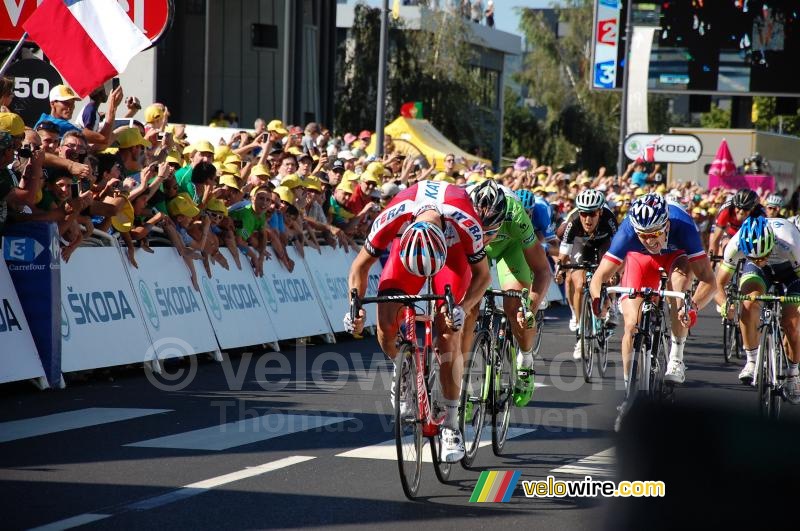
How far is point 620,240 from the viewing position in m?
10.0

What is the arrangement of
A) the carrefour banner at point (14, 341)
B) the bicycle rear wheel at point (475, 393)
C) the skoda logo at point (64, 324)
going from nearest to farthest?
1. the bicycle rear wheel at point (475, 393)
2. the carrefour banner at point (14, 341)
3. the skoda logo at point (64, 324)

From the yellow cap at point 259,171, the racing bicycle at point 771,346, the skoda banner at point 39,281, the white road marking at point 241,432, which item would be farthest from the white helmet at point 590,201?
the skoda banner at point 39,281

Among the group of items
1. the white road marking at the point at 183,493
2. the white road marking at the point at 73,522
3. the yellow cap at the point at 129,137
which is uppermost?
the yellow cap at the point at 129,137

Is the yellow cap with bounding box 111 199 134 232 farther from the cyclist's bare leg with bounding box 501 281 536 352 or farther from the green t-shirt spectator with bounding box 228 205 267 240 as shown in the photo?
the cyclist's bare leg with bounding box 501 281 536 352

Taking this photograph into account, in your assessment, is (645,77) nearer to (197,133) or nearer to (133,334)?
(197,133)

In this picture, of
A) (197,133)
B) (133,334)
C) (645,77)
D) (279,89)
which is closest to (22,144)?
(133,334)

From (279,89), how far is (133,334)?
24642mm

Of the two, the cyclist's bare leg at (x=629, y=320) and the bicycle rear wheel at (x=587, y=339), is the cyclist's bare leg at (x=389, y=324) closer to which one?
the cyclist's bare leg at (x=629, y=320)

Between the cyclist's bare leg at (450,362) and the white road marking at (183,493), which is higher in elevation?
the cyclist's bare leg at (450,362)

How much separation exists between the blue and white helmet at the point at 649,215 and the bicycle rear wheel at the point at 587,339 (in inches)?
126

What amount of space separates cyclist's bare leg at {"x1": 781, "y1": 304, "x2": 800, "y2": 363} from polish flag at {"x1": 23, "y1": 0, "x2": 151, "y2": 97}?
6.05 meters

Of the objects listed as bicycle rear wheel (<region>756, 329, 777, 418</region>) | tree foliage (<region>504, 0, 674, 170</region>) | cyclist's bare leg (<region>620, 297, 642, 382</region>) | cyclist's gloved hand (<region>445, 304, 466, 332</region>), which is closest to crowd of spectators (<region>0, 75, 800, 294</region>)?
bicycle rear wheel (<region>756, 329, 777, 418</region>)

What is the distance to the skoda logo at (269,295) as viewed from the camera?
14.1 meters

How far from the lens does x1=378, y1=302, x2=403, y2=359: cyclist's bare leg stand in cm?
715
